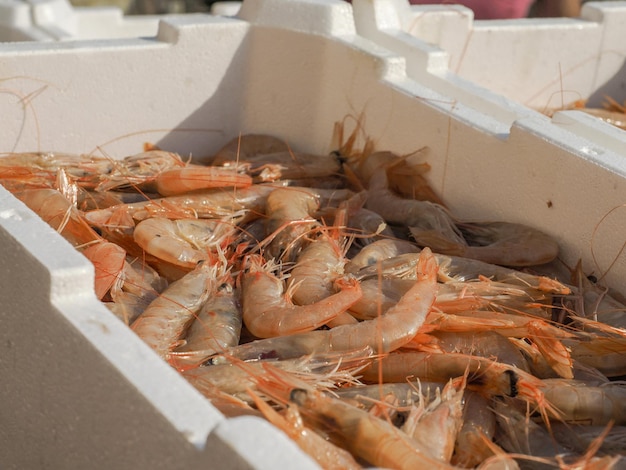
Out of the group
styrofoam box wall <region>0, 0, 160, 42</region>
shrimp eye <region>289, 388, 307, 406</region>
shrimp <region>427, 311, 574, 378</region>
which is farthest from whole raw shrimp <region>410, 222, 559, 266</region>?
styrofoam box wall <region>0, 0, 160, 42</region>

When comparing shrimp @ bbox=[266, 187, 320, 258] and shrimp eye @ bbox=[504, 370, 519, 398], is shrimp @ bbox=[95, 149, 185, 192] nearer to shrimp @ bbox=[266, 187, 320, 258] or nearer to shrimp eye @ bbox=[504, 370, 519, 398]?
shrimp @ bbox=[266, 187, 320, 258]

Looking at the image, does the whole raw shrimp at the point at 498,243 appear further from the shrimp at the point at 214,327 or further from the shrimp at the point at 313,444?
A: the shrimp at the point at 313,444

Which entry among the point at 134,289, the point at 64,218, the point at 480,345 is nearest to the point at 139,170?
the point at 64,218

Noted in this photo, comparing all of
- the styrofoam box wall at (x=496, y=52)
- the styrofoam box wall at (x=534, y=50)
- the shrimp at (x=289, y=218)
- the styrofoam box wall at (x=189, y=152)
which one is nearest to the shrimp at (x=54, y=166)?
the styrofoam box wall at (x=189, y=152)

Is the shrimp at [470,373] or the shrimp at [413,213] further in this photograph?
the shrimp at [413,213]

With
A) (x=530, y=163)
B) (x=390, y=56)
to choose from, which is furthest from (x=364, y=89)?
(x=530, y=163)

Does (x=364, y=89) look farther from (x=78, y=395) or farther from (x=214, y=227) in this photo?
(x=78, y=395)

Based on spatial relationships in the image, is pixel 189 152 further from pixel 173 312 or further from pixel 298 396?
pixel 298 396
